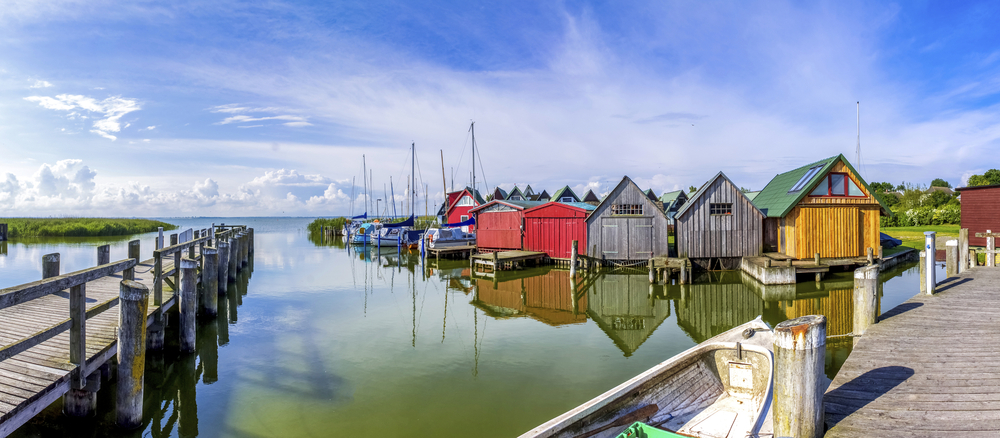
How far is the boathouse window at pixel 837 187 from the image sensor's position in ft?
72.9

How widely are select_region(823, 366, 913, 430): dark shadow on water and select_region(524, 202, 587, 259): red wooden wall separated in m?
20.5

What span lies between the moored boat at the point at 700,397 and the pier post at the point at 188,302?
9.31 m

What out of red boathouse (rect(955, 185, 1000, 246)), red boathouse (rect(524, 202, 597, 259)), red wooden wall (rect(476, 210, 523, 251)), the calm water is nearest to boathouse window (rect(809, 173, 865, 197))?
the calm water

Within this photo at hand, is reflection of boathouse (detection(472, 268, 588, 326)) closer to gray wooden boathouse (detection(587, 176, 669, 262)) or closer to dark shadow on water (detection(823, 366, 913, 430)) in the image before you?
gray wooden boathouse (detection(587, 176, 669, 262))

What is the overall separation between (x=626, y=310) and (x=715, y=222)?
36.1 feet

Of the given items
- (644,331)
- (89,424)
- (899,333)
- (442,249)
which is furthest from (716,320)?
(442,249)

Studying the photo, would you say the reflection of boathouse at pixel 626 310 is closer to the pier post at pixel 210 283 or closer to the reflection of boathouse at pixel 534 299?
the reflection of boathouse at pixel 534 299

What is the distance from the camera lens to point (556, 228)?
27.5 meters

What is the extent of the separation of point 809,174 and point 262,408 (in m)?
25.6

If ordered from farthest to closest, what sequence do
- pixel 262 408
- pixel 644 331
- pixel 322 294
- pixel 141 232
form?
pixel 141 232 → pixel 322 294 → pixel 644 331 → pixel 262 408

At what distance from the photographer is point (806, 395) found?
4.50m

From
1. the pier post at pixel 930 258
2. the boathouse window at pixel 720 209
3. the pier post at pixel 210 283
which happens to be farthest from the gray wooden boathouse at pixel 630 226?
the pier post at pixel 210 283

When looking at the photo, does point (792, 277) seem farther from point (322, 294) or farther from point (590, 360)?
point (322, 294)

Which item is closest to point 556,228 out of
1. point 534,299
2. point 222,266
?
point 534,299
